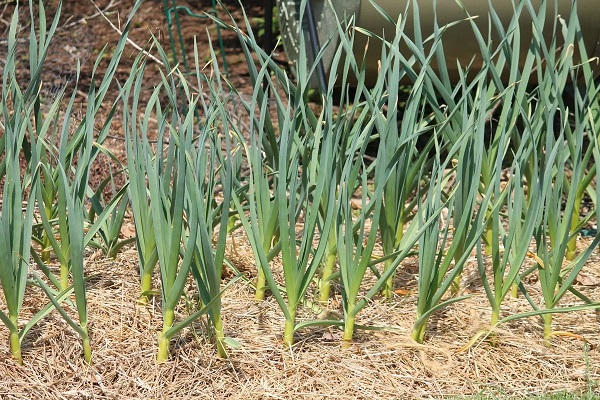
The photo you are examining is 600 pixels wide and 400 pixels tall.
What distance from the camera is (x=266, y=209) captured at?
2262 millimetres

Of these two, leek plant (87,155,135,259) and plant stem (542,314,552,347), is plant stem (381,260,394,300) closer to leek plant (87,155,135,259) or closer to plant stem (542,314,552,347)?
plant stem (542,314,552,347)

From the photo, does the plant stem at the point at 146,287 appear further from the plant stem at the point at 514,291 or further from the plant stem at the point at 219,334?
the plant stem at the point at 514,291

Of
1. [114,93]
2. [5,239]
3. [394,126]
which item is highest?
[394,126]

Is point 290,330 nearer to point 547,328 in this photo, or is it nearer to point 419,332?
point 419,332

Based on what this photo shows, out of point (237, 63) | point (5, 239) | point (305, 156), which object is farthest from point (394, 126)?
point (237, 63)

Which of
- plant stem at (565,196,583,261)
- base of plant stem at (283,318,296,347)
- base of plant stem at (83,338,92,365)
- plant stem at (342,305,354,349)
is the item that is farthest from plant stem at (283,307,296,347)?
plant stem at (565,196,583,261)

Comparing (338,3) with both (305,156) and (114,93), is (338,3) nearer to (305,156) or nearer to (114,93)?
(305,156)

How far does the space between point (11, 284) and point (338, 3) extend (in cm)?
219

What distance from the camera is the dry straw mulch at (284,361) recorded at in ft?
6.75

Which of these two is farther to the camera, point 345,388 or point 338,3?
point 338,3

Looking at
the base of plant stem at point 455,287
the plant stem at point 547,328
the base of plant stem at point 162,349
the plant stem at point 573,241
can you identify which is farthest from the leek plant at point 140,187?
the plant stem at point 573,241

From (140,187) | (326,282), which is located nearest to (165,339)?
(140,187)

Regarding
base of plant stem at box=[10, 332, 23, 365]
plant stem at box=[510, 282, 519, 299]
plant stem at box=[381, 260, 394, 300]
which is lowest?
plant stem at box=[510, 282, 519, 299]

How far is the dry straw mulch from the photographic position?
2057 mm
